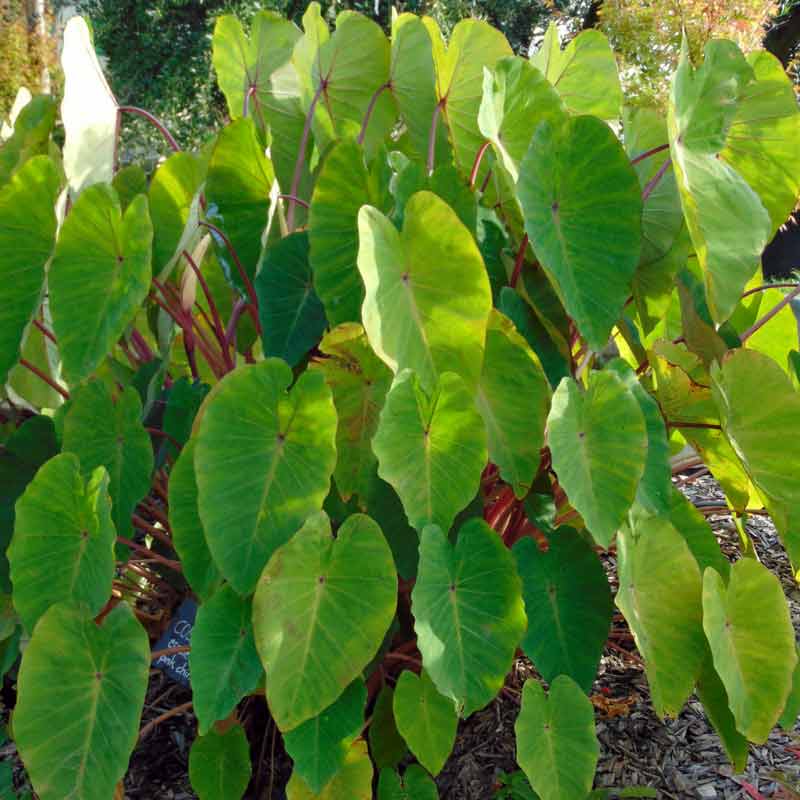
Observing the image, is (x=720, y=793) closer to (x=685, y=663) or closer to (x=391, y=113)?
(x=685, y=663)

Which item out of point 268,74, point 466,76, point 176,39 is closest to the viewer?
point 466,76

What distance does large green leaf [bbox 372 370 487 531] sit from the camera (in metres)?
1.08

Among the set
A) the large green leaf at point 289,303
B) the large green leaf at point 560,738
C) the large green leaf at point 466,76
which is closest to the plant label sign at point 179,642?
the large green leaf at point 289,303

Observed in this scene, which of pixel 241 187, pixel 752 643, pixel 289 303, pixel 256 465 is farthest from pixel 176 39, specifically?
pixel 752 643

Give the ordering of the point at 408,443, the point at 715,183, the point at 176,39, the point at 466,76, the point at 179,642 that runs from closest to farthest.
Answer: the point at 408,443 → the point at 715,183 → the point at 179,642 → the point at 466,76 → the point at 176,39

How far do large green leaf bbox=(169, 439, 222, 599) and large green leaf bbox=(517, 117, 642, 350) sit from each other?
1.79ft

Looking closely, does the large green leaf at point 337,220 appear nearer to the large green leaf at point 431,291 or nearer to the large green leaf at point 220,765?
the large green leaf at point 431,291

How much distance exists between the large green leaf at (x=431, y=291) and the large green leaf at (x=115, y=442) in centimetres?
39

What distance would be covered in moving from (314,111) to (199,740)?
3.49 ft

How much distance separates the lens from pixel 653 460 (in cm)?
121

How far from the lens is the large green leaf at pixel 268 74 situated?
68.0 inches

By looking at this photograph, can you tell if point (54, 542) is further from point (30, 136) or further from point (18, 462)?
point (30, 136)

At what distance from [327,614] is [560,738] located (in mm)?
363

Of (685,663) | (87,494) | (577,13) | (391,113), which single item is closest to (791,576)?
(685,663)
